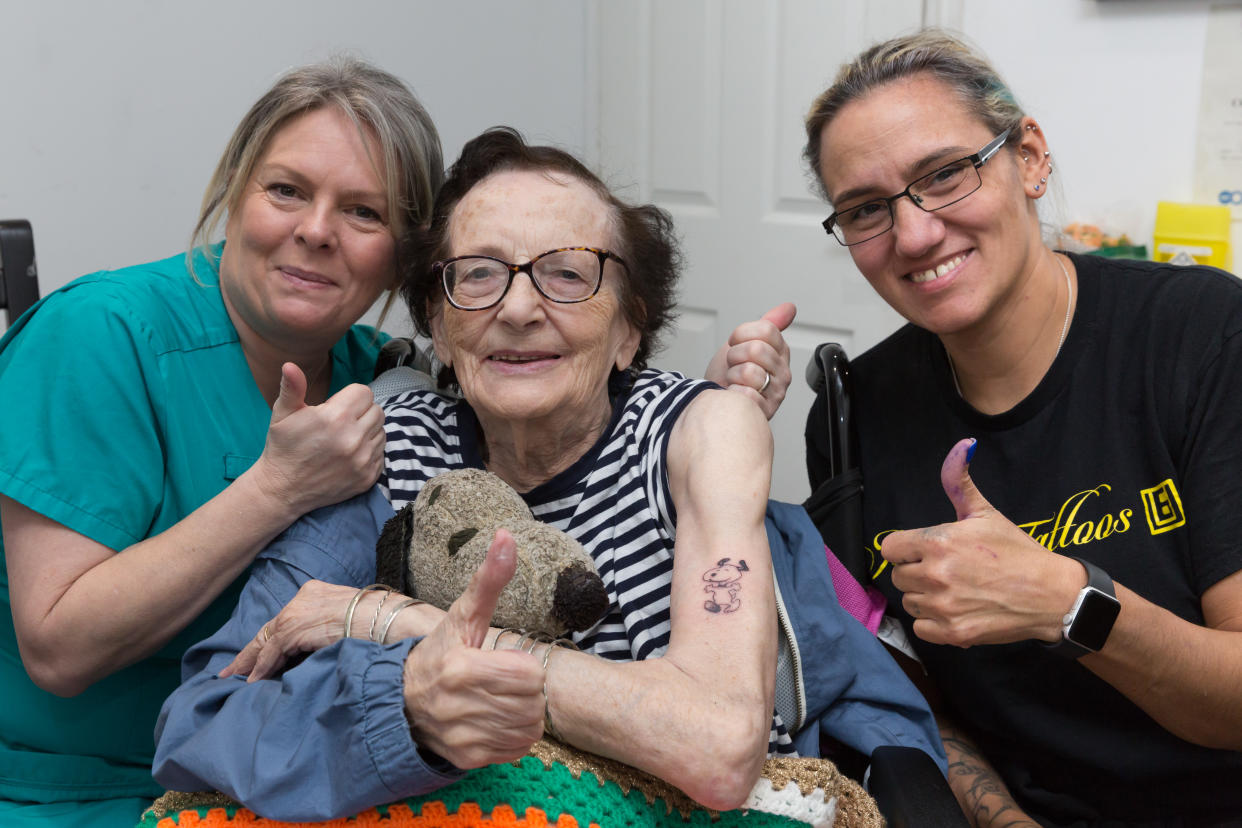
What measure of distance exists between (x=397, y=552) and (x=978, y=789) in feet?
2.82

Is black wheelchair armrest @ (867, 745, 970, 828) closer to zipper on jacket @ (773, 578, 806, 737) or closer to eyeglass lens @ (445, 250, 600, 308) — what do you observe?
zipper on jacket @ (773, 578, 806, 737)

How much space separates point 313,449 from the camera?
1255 mm

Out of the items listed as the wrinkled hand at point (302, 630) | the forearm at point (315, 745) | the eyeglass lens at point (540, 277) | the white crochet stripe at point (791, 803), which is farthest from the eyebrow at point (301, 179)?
the white crochet stripe at point (791, 803)

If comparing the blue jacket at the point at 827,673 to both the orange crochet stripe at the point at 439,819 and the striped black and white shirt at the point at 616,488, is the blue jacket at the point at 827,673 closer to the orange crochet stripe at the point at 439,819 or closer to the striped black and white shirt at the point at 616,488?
the striped black and white shirt at the point at 616,488

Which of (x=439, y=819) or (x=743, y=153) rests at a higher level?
(x=743, y=153)

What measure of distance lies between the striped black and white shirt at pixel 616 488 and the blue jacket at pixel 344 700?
0.31ft

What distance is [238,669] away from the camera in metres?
1.18

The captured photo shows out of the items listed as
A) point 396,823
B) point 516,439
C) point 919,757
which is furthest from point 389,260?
point 919,757

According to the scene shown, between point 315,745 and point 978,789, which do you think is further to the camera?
point 978,789

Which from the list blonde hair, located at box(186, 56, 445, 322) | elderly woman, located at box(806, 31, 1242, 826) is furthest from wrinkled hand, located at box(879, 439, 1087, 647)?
blonde hair, located at box(186, 56, 445, 322)

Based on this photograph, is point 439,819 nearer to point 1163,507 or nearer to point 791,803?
point 791,803

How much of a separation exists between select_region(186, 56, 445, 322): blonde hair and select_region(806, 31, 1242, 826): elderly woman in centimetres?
60

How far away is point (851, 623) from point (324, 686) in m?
0.63

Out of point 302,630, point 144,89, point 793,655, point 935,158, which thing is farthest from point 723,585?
point 144,89
